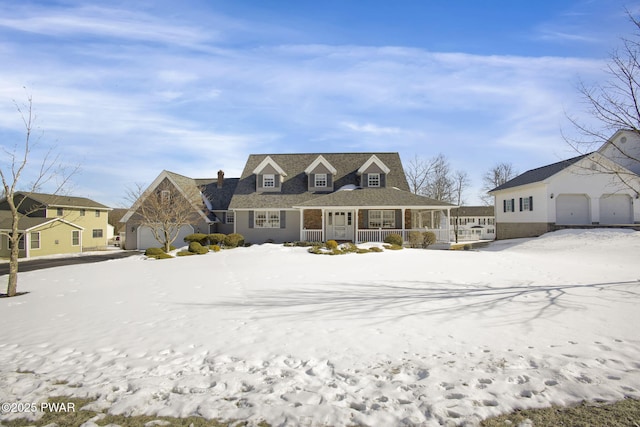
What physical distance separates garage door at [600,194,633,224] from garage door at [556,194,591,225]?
1.31 m

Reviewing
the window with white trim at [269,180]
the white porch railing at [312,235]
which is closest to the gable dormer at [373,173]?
the white porch railing at [312,235]

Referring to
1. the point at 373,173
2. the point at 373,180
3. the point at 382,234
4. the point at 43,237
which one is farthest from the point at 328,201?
the point at 43,237

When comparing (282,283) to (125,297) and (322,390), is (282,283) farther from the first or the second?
(322,390)

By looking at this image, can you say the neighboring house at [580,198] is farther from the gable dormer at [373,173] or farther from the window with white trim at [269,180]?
Result: the window with white trim at [269,180]

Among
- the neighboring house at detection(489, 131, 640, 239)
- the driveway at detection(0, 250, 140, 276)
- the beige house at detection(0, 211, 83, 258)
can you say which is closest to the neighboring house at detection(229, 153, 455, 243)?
the neighboring house at detection(489, 131, 640, 239)

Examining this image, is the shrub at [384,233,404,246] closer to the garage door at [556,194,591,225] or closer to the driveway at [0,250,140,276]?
the garage door at [556,194,591,225]

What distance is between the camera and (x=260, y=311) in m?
8.04

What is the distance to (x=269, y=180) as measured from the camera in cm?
3092

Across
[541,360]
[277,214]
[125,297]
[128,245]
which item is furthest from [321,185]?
[541,360]

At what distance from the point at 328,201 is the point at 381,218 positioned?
4515 millimetres

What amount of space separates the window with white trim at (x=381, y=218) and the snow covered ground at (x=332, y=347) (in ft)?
53.7

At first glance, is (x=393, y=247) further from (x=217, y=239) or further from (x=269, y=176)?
(x=269, y=176)

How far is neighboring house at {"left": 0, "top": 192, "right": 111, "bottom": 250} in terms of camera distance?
3478 cm

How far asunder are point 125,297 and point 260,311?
4.54 m
